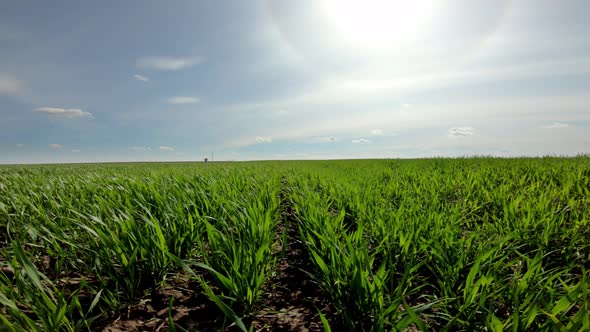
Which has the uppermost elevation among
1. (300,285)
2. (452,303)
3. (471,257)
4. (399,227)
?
(399,227)

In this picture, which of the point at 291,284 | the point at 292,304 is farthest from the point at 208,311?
the point at 291,284

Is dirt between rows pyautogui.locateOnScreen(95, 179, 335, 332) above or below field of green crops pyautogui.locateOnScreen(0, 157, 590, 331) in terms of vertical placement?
below

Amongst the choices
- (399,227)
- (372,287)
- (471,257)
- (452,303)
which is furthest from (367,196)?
(372,287)

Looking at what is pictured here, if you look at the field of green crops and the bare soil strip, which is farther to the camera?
the bare soil strip

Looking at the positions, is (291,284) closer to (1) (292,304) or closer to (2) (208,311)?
(1) (292,304)

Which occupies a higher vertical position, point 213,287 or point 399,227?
point 399,227

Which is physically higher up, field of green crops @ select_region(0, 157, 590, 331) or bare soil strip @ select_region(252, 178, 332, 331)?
field of green crops @ select_region(0, 157, 590, 331)

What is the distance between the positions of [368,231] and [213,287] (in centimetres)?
148

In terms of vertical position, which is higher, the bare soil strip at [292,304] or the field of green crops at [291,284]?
the field of green crops at [291,284]

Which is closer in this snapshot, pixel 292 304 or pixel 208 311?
pixel 208 311

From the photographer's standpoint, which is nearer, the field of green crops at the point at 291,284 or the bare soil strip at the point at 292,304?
the field of green crops at the point at 291,284

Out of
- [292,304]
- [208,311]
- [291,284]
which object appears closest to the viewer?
[208,311]

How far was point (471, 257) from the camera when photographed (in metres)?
1.95

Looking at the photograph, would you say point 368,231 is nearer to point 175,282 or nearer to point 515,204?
point 175,282
